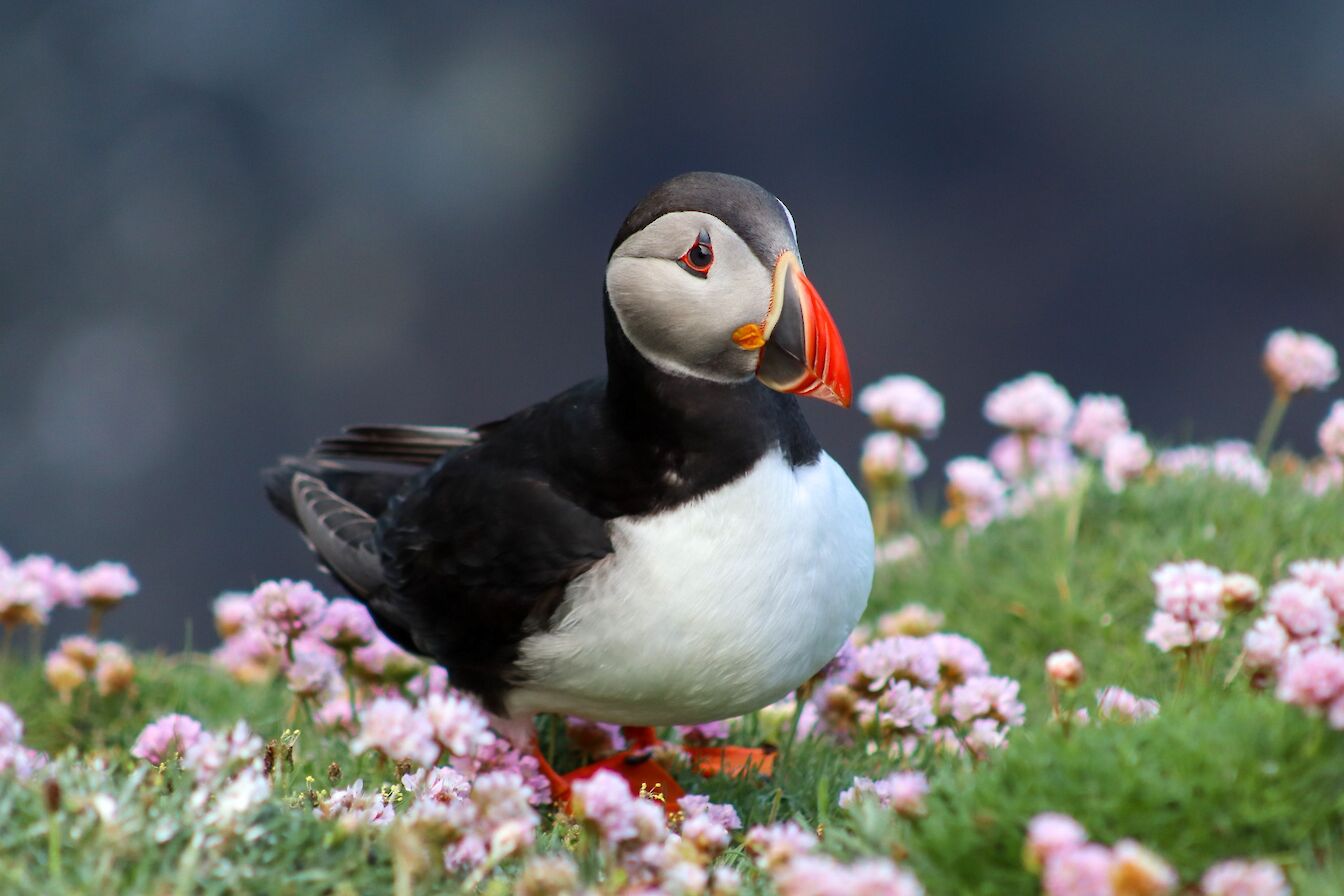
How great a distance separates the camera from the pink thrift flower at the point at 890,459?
5949 mm

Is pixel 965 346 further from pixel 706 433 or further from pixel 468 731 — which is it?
pixel 468 731

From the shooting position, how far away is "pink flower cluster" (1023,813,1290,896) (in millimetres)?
1958

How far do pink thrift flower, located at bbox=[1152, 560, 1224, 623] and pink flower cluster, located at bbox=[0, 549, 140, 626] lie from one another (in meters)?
3.32

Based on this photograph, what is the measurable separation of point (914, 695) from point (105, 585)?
2699 mm

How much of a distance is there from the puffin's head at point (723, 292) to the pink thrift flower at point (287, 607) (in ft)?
4.36

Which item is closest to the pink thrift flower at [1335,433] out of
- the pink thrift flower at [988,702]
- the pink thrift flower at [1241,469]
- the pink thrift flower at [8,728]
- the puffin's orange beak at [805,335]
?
the pink thrift flower at [1241,469]

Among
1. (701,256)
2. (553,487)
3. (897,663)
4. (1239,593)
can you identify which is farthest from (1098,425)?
(701,256)

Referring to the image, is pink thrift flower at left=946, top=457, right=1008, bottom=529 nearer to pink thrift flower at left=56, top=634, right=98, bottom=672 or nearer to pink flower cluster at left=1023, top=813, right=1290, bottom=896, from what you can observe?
pink thrift flower at left=56, top=634, right=98, bottom=672

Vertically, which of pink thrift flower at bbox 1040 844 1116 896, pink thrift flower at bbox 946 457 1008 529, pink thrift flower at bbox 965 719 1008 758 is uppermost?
pink thrift flower at bbox 946 457 1008 529

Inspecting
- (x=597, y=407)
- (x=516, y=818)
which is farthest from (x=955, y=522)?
(x=516, y=818)

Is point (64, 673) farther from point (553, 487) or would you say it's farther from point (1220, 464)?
point (1220, 464)

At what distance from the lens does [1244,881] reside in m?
2.07

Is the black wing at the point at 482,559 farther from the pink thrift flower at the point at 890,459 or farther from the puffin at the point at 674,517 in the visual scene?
the pink thrift flower at the point at 890,459

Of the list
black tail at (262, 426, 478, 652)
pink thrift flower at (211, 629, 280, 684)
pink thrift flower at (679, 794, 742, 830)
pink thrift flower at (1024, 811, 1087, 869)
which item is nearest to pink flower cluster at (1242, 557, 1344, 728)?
pink thrift flower at (1024, 811, 1087, 869)
